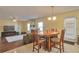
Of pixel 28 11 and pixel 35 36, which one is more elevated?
pixel 28 11

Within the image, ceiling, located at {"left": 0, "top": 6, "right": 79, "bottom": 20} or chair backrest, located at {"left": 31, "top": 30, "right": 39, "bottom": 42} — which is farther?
chair backrest, located at {"left": 31, "top": 30, "right": 39, "bottom": 42}

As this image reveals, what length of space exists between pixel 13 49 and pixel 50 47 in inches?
24.6

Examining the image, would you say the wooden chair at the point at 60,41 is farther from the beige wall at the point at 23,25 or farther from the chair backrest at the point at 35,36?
the beige wall at the point at 23,25

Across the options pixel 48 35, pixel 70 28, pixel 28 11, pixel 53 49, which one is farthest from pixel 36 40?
pixel 70 28

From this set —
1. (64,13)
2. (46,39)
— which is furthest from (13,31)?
(64,13)

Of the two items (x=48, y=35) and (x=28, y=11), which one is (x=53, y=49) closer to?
(x=48, y=35)

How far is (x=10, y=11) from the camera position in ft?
4.65

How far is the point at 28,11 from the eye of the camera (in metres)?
1.48

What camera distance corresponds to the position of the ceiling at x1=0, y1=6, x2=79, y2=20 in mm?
1359

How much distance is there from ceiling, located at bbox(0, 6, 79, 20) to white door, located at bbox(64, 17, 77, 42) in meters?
0.19

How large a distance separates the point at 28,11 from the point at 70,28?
0.78 m

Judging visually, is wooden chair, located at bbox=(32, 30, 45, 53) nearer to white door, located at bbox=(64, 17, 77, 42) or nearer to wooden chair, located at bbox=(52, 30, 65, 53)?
wooden chair, located at bbox=(52, 30, 65, 53)

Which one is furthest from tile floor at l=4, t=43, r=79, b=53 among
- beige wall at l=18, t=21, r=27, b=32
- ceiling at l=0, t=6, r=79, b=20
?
ceiling at l=0, t=6, r=79, b=20
